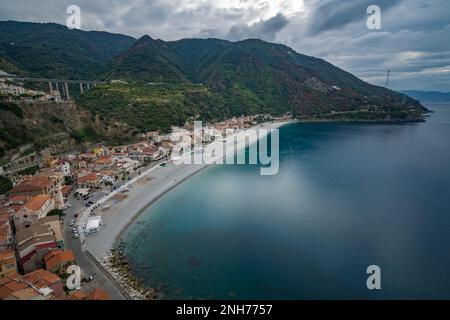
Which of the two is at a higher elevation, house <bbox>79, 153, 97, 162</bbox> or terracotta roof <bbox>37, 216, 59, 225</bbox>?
house <bbox>79, 153, 97, 162</bbox>

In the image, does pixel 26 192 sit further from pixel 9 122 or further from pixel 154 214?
pixel 9 122

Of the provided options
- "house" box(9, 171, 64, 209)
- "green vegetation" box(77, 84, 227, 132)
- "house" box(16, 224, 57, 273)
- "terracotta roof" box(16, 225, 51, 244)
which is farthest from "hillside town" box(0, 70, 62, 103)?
"house" box(16, 224, 57, 273)

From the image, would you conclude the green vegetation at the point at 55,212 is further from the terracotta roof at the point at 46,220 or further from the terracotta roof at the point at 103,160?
the terracotta roof at the point at 103,160

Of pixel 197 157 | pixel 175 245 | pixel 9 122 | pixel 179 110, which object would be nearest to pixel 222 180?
pixel 197 157

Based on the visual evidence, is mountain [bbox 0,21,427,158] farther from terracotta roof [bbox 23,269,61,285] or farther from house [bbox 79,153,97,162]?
terracotta roof [bbox 23,269,61,285]

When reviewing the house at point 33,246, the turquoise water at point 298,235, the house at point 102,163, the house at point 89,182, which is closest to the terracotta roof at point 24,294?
the house at point 33,246

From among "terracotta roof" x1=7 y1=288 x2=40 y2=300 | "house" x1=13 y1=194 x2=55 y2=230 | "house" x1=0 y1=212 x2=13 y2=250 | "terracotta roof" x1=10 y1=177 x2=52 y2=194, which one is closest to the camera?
"terracotta roof" x1=7 y1=288 x2=40 y2=300
